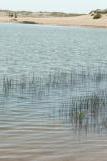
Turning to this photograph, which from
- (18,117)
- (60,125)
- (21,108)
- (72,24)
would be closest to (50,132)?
(60,125)

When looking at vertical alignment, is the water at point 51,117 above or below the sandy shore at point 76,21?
below

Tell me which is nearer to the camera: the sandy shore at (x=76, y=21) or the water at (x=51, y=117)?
the water at (x=51, y=117)

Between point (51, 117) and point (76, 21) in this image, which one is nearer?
point (51, 117)

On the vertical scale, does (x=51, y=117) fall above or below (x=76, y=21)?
below

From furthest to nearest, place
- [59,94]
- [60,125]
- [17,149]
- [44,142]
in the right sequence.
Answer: [59,94] → [60,125] → [44,142] → [17,149]

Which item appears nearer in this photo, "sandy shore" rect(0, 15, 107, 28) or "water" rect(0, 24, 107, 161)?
"water" rect(0, 24, 107, 161)

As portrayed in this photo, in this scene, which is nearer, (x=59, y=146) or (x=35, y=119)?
(x=59, y=146)

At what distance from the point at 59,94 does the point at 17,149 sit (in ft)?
27.0

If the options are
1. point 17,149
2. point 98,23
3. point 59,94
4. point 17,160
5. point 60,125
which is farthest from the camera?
point 98,23

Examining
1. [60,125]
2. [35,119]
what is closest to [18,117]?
[35,119]

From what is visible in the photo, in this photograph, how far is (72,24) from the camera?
140m

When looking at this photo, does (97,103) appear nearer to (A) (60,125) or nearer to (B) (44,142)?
→ (A) (60,125)

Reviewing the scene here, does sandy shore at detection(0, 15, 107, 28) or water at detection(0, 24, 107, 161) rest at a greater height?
sandy shore at detection(0, 15, 107, 28)

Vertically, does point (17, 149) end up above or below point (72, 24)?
below
